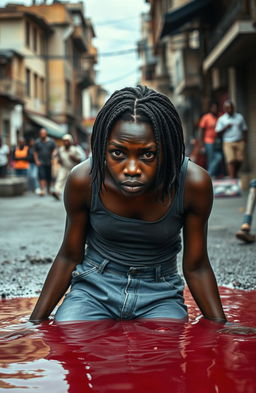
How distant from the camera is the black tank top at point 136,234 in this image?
2.73 m

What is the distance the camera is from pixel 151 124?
2535mm

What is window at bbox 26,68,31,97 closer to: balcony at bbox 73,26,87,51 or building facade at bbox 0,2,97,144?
building facade at bbox 0,2,97,144

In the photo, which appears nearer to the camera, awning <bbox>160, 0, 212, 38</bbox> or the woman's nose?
the woman's nose

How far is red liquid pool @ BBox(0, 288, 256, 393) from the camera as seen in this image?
2.04 m

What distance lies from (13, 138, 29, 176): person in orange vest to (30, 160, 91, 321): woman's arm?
17.9 metres

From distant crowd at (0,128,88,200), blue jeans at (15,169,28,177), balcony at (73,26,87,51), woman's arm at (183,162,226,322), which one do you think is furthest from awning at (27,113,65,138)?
woman's arm at (183,162,226,322)

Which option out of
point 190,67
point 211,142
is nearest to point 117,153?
point 211,142

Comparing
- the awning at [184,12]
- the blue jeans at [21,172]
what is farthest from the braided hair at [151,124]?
the blue jeans at [21,172]

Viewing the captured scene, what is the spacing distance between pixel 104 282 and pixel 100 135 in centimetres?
63

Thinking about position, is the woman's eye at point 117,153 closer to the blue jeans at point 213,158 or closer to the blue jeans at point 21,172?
the blue jeans at point 213,158

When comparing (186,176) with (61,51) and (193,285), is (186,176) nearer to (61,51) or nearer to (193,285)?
(193,285)

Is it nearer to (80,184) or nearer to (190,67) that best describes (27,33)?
(190,67)

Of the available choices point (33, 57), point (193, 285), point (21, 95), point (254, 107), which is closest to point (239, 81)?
point (254, 107)

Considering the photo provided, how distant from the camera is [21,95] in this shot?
39.5 metres
